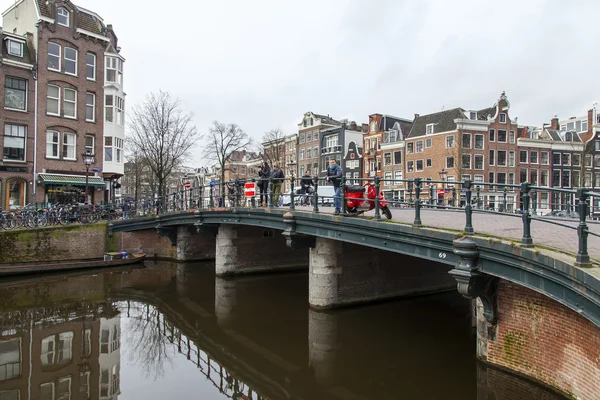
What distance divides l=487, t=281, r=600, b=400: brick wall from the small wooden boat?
17772 millimetres

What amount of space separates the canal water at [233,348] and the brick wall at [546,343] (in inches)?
14.4

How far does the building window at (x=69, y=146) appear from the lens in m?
26.8

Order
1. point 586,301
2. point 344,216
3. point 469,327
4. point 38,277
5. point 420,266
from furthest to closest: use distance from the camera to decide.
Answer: point 38,277 < point 420,266 < point 469,327 < point 344,216 < point 586,301

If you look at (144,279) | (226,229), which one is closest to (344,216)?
(226,229)

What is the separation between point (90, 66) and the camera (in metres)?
28.1

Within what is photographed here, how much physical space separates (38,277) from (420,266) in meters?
15.4

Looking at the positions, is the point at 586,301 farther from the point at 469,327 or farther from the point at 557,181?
the point at 557,181

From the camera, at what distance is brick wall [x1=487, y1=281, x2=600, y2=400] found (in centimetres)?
623

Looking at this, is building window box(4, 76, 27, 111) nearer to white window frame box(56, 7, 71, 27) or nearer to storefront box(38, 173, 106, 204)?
storefront box(38, 173, 106, 204)

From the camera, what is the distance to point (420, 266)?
1498cm

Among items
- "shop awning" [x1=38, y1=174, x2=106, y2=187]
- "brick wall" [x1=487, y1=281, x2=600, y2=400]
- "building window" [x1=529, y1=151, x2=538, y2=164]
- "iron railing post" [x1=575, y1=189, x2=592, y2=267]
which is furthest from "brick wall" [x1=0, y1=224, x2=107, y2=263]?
"building window" [x1=529, y1=151, x2=538, y2=164]

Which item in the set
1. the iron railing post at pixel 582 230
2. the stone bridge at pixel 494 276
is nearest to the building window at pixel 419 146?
the stone bridge at pixel 494 276

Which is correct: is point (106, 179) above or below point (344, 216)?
above

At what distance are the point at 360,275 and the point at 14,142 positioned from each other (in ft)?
72.0
